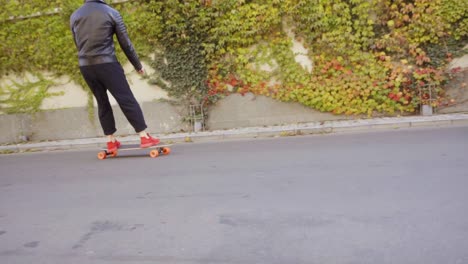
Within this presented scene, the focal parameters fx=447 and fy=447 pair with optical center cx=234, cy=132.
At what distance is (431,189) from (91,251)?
2921 mm

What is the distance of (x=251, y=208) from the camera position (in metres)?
3.76

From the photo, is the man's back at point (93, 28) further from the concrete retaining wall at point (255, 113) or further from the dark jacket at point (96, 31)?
the concrete retaining wall at point (255, 113)

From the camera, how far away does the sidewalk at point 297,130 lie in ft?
26.9

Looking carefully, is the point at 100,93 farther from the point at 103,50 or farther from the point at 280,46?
the point at 280,46

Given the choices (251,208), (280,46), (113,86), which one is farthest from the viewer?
(280,46)

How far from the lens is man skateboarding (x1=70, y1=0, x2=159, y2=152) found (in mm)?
5875

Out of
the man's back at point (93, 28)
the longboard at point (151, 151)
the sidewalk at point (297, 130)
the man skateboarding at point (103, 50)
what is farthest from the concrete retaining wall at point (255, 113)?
the man's back at point (93, 28)

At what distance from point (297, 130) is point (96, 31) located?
4.18 meters

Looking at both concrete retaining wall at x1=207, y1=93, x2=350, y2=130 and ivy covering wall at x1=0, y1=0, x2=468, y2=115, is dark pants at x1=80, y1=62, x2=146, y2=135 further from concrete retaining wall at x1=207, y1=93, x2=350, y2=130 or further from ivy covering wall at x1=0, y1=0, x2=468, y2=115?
concrete retaining wall at x1=207, y1=93, x2=350, y2=130

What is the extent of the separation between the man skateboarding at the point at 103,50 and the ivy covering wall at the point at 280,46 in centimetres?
359

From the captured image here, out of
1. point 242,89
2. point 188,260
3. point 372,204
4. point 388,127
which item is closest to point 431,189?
point 372,204

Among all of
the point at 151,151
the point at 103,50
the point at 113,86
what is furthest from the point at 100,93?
the point at 151,151

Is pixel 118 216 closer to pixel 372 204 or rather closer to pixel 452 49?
pixel 372 204

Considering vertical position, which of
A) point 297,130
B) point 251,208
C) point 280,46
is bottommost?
point 251,208
